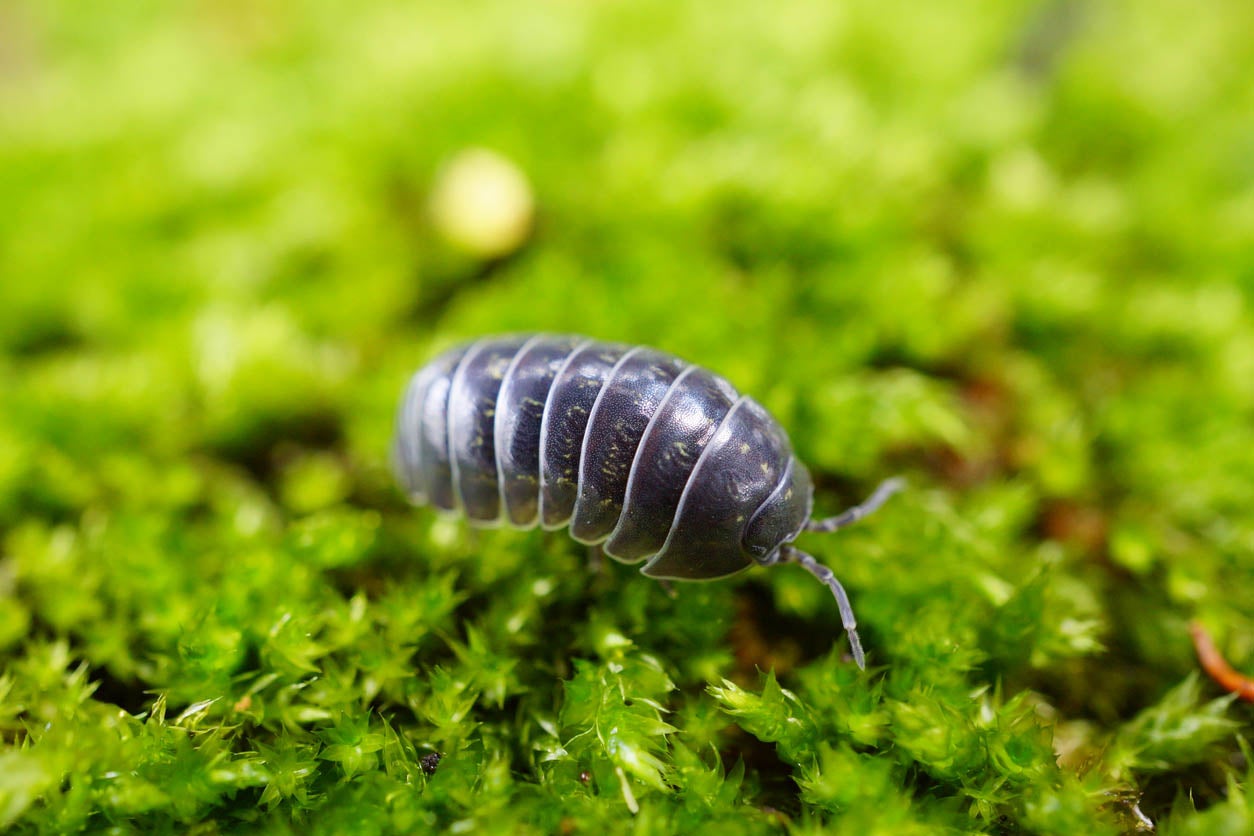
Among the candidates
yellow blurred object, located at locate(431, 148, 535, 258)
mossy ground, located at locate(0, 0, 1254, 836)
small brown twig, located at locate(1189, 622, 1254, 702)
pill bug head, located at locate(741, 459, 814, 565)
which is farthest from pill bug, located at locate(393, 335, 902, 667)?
yellow blurred object, located at locate(431, 148, 535, 258)

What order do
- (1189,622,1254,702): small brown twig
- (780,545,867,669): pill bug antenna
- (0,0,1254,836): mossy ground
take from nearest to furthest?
(0,0,1254,836): mossy ground < (780,545,867,669): pill bug antenna < (1189,622,1254,702): small brown twig

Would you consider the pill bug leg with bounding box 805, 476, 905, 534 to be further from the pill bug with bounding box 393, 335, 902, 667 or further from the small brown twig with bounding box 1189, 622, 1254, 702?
the small brown twig with bounding box 1189, 622, 1254, 702

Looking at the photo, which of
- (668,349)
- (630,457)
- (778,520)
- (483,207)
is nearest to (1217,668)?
(778,520)

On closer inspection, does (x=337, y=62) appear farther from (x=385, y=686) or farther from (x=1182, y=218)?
(x=1182, y=218)

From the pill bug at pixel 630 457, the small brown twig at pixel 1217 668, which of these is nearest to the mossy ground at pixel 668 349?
the small brown twig at pixel 1217 668

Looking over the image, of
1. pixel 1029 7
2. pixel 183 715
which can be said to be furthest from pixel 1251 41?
pixel 183 715

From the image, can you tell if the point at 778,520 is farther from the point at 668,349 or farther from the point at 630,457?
the point at 668,349
